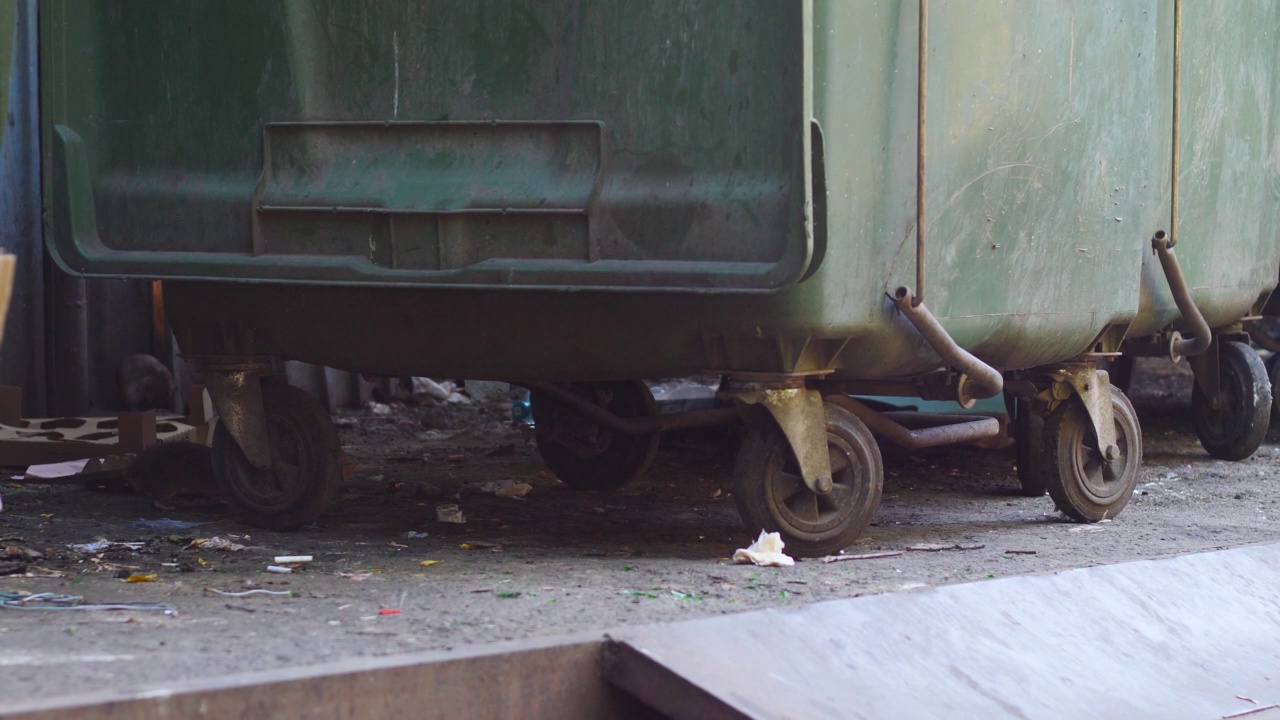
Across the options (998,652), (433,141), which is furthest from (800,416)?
(433,141)

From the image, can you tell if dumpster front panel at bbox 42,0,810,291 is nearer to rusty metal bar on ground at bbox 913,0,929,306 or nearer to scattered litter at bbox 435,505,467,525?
rusty metal bar on ground at bbox 913,0,929,306

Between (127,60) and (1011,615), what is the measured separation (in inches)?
114

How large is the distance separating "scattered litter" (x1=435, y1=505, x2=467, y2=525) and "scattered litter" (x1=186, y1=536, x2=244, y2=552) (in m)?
0.71

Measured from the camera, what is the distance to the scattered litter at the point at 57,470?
5.16 metres

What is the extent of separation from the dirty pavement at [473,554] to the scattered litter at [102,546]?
1cm

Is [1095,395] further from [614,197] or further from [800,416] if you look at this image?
[614,197]

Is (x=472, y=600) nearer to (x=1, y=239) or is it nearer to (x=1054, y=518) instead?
(x=1054, y=518)

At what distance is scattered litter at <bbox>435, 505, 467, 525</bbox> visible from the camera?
447 centimetres

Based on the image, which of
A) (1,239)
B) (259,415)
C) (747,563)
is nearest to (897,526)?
(747,563)

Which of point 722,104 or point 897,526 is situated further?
point 897,526

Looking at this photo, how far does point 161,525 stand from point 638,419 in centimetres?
156

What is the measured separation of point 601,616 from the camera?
9.82ft

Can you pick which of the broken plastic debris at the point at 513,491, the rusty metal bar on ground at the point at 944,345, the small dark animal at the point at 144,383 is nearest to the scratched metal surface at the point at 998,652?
the rusty metal bar on ground at the point at 944,345

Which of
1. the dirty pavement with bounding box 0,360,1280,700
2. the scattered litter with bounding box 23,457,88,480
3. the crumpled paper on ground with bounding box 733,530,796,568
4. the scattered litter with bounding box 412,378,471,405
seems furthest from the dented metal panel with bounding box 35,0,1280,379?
the scattered litter with bounding box 412,378,471,405
